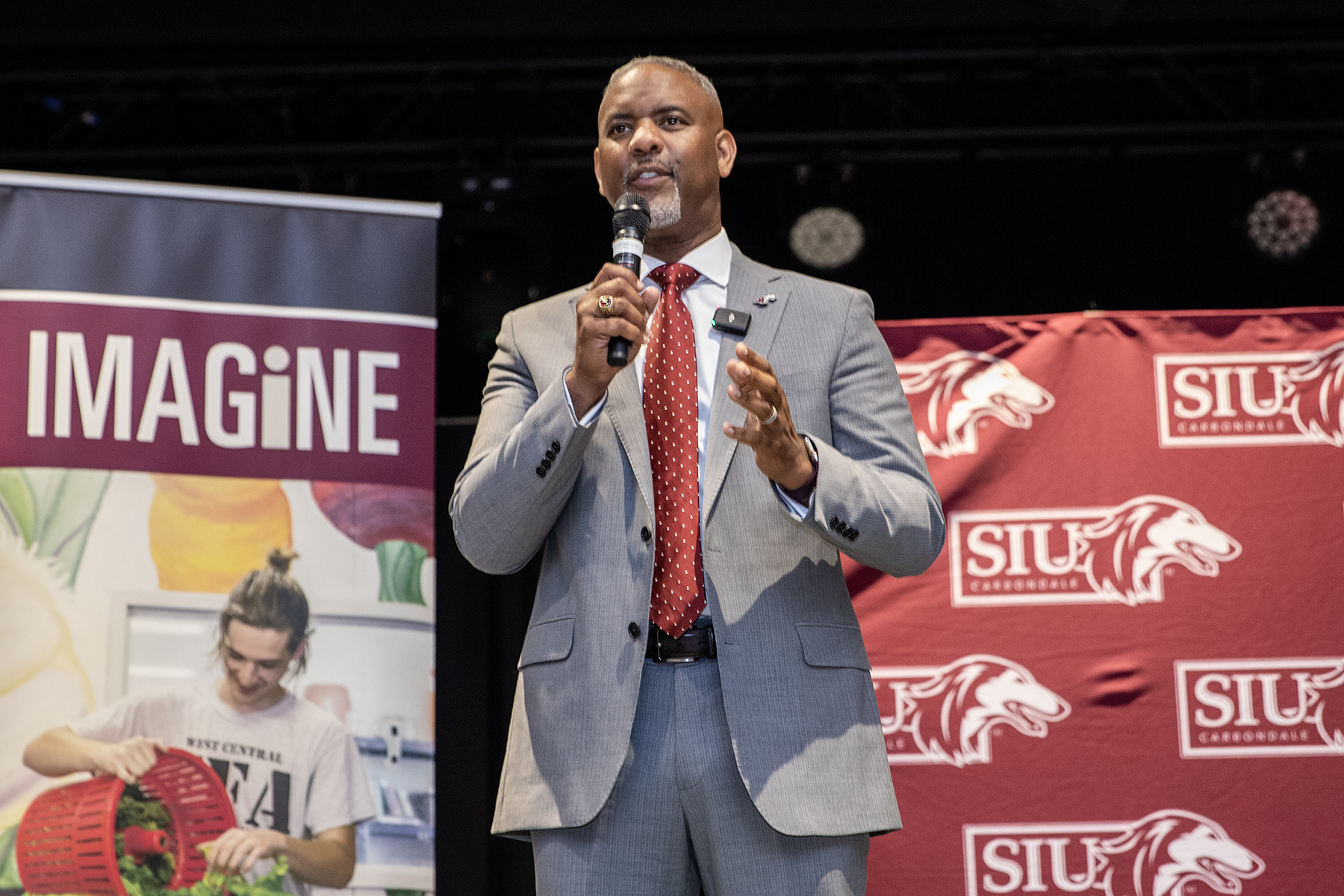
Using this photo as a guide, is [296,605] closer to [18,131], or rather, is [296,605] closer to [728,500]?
[728,500]

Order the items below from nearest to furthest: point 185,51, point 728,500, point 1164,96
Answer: point 728,500, point 185,51, point 1164,96

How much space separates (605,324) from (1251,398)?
230cm

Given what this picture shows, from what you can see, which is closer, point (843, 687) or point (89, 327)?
point (843, 687)

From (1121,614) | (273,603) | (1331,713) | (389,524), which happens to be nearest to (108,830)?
(273,603)

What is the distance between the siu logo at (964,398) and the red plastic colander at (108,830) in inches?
71.7

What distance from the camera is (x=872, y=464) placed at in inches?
73.0

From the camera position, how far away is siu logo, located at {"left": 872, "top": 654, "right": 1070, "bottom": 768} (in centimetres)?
323

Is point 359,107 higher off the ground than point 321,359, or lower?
higher

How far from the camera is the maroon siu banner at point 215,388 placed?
122 inches

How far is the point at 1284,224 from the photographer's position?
17.6 ft

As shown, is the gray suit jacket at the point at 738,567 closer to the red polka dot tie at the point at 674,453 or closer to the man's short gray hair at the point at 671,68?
the red polka dot tie at the point at 674,453

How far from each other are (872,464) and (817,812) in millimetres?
461

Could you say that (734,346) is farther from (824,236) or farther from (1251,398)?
(824,236)

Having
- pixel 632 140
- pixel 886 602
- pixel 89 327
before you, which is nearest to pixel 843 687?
pixel 632 140
